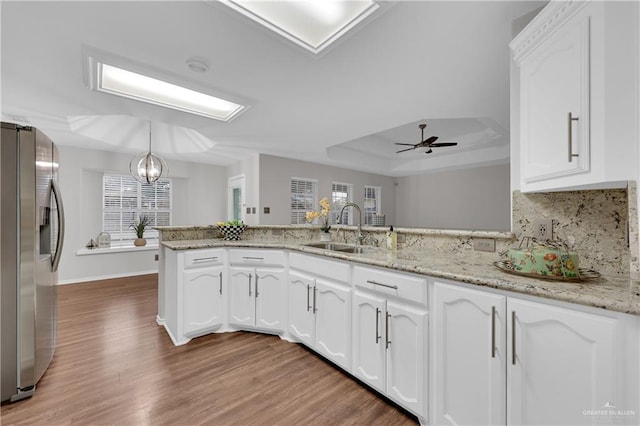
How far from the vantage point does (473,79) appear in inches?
90.2

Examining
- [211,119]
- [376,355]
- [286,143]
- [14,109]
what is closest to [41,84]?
[14,109]

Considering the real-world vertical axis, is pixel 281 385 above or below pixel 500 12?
below

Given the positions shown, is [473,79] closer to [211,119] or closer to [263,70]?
[263,70]

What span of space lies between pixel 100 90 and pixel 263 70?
63.4 inches

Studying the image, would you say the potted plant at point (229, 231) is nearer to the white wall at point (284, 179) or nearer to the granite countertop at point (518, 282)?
the granite countertop at point (518, 282)

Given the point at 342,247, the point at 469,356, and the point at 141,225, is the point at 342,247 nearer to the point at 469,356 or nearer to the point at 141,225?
the point at 469,356

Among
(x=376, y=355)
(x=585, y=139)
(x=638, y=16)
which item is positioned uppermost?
(x=638, y=16)

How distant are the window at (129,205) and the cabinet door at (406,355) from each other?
5517 mm

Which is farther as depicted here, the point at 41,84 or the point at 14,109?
the point at 14,109

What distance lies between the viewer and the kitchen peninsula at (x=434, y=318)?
0.92 metres

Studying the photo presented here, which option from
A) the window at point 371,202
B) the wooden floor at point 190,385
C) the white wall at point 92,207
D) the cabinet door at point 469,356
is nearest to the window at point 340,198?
the window at point 371,202

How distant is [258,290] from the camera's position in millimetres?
2490

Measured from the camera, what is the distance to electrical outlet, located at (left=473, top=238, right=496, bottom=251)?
160cm

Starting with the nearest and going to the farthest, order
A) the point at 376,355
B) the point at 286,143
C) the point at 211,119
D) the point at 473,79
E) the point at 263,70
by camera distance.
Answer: the point at 376,355, the point at 263,70, the point at 473,79, the point at 211,119, the point at 286,143
